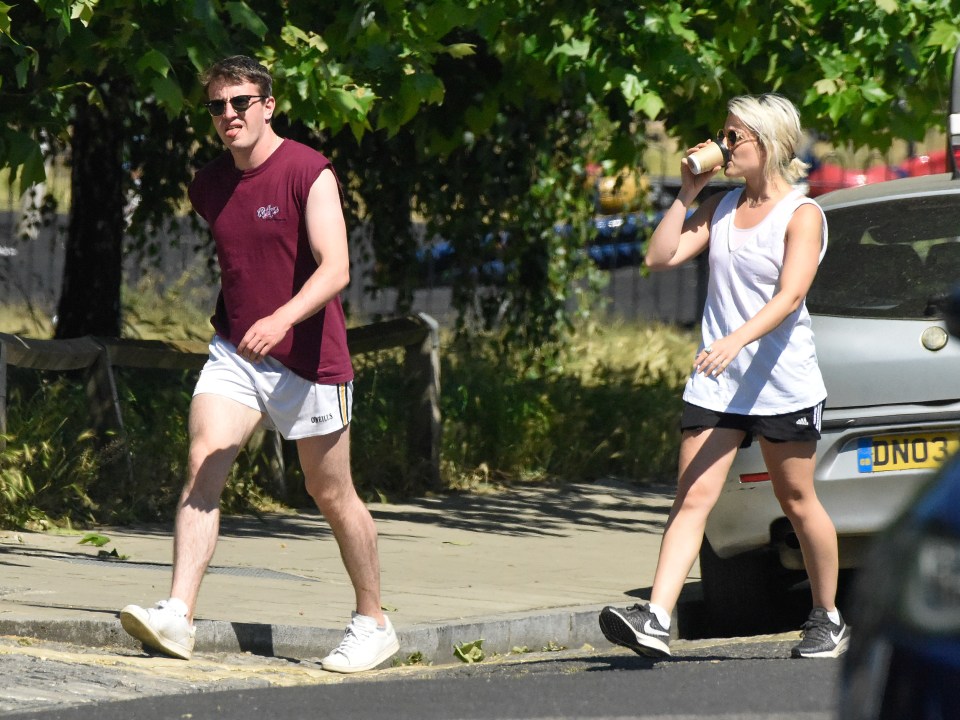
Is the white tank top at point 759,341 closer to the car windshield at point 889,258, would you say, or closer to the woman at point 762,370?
the woman at point 762,370

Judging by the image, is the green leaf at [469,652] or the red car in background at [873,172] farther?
the red car in background at [873,172]

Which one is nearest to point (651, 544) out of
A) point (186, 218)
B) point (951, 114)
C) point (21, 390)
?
point (951, 114)

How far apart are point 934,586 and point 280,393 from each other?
3.25 meters

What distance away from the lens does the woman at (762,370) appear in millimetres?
5367

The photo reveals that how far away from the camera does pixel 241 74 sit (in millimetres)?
5559

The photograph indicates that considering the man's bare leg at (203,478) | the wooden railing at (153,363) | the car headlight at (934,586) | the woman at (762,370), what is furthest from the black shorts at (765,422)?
the wooden railing at (153,363)

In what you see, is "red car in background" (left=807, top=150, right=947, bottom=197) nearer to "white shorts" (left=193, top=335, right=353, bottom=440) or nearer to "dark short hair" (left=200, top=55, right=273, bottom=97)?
"dark short hair" (left=200, top=55, right=273, bottom=97)

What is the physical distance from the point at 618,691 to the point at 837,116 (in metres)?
4.10

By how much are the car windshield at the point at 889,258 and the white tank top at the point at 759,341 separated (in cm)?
76

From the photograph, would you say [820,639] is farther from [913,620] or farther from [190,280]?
[190,280]

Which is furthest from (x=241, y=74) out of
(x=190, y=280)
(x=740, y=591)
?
(x=190, y=280)

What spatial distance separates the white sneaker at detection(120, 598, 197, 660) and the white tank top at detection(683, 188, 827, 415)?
1.69m

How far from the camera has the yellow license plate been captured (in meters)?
5.89

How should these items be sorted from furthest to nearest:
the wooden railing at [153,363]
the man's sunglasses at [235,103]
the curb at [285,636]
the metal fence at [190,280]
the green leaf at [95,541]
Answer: the metal fence at [190,280] → the wooden railing at [153,363] → the green leaf at [95,541] → the curb at [285,636] → the man's sunglasses at [235,103]
